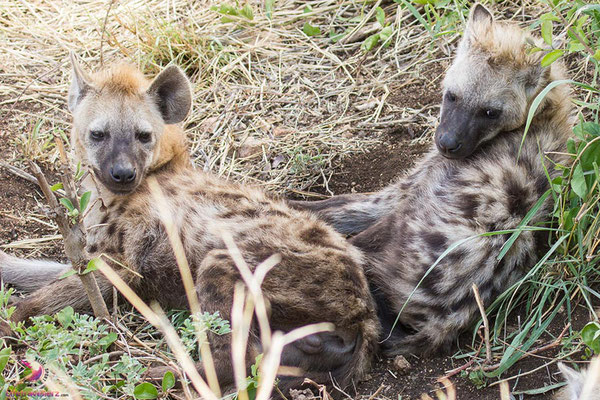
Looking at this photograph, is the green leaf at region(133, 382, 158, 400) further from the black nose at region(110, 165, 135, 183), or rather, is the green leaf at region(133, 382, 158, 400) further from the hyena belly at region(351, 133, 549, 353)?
the black nose at region(110, 165, 135, 183)

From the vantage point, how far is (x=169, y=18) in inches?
213

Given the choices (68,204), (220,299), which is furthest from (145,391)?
(68,204)

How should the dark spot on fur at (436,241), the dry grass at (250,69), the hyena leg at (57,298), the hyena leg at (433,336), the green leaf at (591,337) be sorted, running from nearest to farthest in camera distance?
the green leaf at (591,337)
the hyena leg at (433,336)
the dark spot on fur at (436,241)
the hyena leg at (57,298)
the dry grass at (250,69)

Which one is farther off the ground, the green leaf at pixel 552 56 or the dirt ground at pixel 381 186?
the green leaf at pixel 552 56

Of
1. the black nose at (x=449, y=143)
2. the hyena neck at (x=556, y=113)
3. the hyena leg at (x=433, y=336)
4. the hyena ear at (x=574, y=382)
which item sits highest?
the hyena neck at (x=556, y=113)

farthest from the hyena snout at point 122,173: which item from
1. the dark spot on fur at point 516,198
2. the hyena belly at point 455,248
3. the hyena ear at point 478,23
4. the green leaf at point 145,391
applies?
the hyena ear at point 478,23

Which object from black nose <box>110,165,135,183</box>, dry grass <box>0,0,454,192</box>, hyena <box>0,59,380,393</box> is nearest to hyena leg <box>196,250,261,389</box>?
hyena <box>0,59,380,393</box>

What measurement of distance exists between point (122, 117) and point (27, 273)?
0.83 metres

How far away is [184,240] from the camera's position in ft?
11.1

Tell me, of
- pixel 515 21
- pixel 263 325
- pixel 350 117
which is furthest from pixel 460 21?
pixel 263 325

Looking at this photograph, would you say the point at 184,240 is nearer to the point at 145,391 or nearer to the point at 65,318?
the point at 65,318

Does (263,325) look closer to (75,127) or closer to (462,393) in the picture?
(462,393)

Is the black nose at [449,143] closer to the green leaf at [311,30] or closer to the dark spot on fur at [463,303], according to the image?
the dark spot on fur at [463,303]

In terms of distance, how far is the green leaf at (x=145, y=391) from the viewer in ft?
8.11
